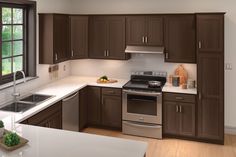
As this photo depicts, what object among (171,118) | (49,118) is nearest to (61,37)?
(49,118)

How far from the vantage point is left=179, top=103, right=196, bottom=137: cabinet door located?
4.78m

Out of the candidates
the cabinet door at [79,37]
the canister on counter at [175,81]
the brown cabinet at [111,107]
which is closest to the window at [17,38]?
the cabinet door at [79,37]

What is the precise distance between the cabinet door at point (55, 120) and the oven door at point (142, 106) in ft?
4.21

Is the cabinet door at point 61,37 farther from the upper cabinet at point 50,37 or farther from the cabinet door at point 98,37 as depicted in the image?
the cabinet door at point 98,37

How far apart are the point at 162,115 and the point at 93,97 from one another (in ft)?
4.31

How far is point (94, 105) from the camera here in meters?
5.35

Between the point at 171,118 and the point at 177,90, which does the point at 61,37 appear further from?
the point at 171,118

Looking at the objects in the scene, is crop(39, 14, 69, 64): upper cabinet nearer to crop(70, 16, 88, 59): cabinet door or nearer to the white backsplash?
crop(70, 16, 88, 59): cabinet door

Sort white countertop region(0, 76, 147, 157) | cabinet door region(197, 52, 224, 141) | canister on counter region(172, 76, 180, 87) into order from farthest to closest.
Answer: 1. canister on counter region(172, 76, 180, 87)
2. cabinet door region(197, 52, 224, 141)
3. white countertop region(0, 76, 147, 157)

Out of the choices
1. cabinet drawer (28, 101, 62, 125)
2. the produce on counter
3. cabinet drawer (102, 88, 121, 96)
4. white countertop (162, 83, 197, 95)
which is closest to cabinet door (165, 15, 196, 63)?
white countertop (162, 83, 197, 95)

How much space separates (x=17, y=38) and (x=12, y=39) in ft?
0.46

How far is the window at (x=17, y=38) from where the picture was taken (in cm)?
424

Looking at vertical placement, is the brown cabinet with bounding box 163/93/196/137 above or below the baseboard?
above

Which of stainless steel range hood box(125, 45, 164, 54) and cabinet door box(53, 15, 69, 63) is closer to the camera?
cabinet door box(53, 15, 69, 63)
